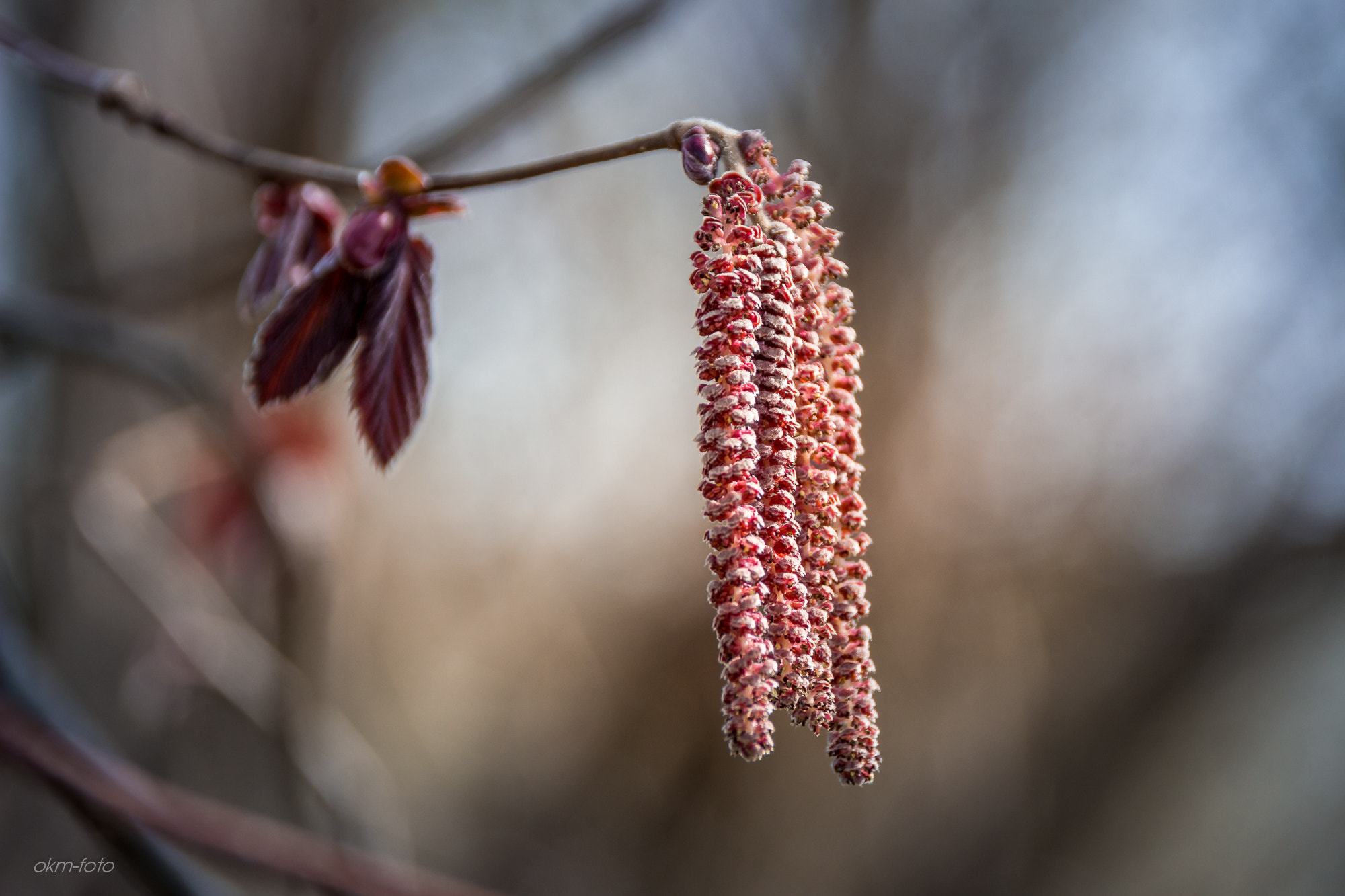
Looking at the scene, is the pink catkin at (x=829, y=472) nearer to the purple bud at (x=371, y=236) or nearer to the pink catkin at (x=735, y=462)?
the pink catkin at (x=735, y=462)

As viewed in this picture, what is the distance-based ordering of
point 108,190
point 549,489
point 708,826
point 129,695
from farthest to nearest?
point 549,489
point 708,826
point 108,190
point 129,695

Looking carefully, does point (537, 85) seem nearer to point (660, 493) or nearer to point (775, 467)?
point (775, 467)

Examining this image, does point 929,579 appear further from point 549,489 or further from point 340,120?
point 340,120

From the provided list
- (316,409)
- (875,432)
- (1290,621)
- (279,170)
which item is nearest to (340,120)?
(316,409)

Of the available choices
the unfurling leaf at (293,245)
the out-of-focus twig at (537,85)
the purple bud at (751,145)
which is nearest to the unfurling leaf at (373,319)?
the unfurling leaf at (293,245)

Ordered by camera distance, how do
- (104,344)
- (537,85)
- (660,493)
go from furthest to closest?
(660,493), (104,344), (537,85)

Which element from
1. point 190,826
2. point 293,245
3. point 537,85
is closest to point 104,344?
point 293,245

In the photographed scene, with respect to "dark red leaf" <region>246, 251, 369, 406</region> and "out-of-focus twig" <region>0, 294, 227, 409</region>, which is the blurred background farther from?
"dark red leaf" <region>246, 251, 369, 406</region>
